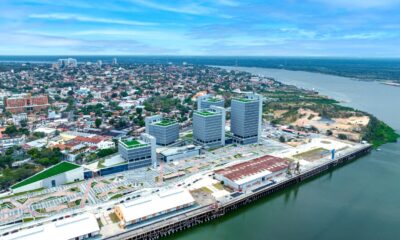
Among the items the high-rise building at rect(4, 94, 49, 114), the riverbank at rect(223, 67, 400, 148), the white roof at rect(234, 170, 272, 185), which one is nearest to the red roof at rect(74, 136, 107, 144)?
the white roof at rect(234, 170, 272, 185)

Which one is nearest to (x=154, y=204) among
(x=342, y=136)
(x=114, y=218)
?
(x=114, y=218)

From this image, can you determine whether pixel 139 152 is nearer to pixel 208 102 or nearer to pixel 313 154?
pixel 208 102

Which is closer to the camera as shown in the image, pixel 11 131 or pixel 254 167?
pixel 254 167

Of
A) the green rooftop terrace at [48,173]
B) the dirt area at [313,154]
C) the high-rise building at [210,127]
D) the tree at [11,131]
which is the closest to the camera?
the green rooftop terrace at [48,173]

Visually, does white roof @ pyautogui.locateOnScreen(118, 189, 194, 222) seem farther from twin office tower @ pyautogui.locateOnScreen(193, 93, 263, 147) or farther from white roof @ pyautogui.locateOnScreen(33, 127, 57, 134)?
white roof @ pyautogui.locateOnScreen(33, 127, 57, 134)

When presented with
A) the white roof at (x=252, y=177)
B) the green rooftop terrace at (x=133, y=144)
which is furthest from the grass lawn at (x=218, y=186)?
the green rooftop terrace at (x=133, y=144)

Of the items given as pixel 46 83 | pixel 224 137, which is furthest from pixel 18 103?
pixel 224 137

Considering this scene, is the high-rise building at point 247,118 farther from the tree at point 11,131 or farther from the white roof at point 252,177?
the tree at point 11,131
